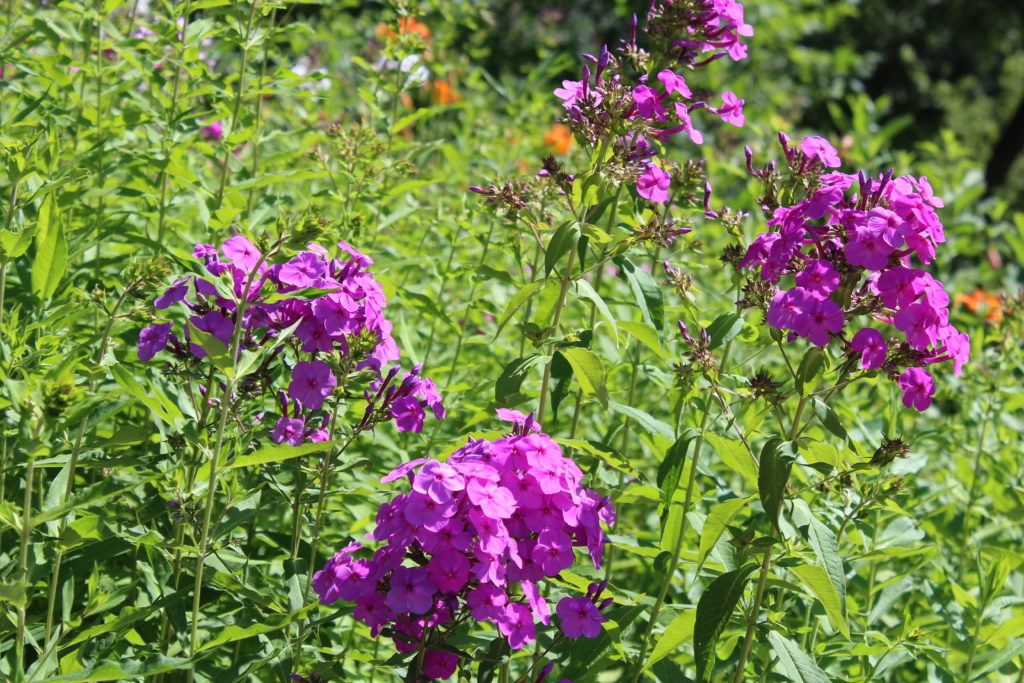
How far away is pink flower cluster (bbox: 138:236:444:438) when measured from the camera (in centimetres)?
221

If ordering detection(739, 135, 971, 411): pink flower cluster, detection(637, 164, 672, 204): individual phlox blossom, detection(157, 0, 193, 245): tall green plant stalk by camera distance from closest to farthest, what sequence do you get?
detection(739, 135, 971, 411): pink flower cluster < detection(637, 164, 672, 204): individual phlox blossom < detection(157, 0, 193, 245): tall green plant stalk

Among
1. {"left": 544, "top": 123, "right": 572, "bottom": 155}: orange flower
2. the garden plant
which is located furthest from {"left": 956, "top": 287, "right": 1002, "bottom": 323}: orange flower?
{"left": 544, "top": 123, "right": 572, "bottom": 155}: orange flower

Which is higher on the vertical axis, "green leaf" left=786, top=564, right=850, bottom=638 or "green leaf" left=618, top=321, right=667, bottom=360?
"green leaf" left=618, top=321, right=667, bottom=360

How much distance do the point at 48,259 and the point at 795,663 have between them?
1.90 m

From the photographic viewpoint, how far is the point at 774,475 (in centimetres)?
215

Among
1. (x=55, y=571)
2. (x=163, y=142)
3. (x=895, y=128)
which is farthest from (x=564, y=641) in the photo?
(x=895, y=128)

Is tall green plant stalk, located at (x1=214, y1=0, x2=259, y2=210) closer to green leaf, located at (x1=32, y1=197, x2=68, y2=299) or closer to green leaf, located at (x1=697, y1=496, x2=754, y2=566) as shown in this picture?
green leaf, located at (x1=32, y1=197, x2=68, y2=299)

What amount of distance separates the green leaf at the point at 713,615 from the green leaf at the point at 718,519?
87 mm

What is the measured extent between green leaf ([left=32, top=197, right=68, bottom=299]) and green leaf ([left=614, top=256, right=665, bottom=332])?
1251mm

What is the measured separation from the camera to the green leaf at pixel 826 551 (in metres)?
2.20

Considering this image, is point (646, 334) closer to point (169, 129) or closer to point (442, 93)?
point (169, 129)

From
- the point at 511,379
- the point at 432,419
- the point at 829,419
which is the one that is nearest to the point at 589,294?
the point at 511,379

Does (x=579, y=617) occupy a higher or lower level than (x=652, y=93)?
lower

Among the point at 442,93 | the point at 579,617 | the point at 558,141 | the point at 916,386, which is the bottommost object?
the point at 579,617
